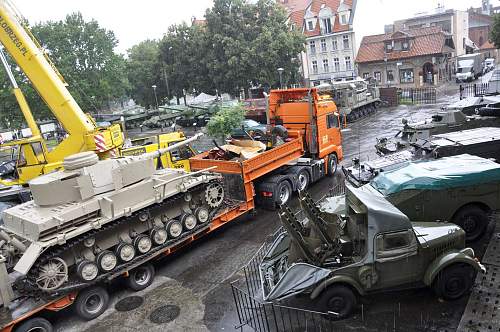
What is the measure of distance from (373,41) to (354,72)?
3.69 m

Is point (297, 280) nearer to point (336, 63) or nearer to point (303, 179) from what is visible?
point (303, 179)

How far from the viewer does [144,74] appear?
49406 millimetres

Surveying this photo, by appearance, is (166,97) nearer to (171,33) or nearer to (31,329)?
(171,33)

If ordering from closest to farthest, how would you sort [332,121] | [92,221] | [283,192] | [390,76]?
[92,221] < [283,192] < [332,121] < [390,76]

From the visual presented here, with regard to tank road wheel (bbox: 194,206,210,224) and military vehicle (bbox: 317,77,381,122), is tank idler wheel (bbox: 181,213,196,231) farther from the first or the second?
military vehicle (bbox: 317,77,381,122)

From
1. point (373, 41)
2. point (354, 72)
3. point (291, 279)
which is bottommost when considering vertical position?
point (291, 279)

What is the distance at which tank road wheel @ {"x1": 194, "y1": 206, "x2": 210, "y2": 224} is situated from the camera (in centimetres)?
1136

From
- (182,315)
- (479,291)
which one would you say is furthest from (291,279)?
(479,291)

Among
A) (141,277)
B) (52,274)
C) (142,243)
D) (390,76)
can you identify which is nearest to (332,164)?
(142,243)

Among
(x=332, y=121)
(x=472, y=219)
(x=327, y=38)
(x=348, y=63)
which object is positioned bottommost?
(x=472, y=219)

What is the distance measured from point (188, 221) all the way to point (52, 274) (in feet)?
11.5

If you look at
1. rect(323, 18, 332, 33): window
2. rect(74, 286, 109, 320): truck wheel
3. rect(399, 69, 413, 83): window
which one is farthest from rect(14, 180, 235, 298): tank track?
rect(323, 18, 332, 33): window

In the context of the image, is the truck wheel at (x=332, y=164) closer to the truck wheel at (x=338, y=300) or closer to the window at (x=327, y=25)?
the truck wheel at (x=338, y=300)

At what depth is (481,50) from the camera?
2714 inches
